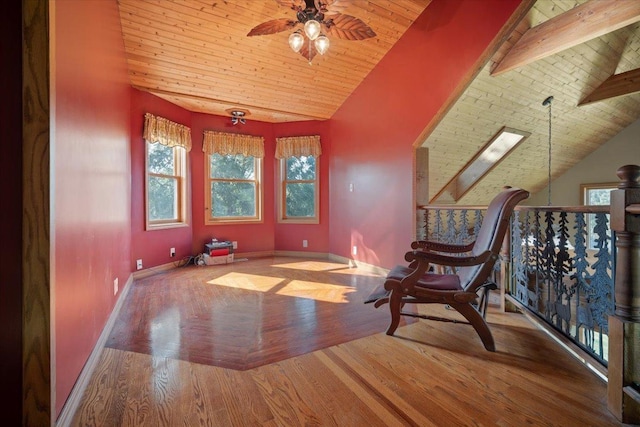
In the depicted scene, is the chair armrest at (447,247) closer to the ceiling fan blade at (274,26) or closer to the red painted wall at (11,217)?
the ceiling fan blade at (274,26)

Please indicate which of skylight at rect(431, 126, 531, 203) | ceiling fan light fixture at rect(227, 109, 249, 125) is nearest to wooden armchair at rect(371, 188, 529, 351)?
skylight at rect(431, 126, 531, 203)

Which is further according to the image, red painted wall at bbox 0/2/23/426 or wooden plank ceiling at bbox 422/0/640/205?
wooden plank ceiling at bbox 422/0/640/205

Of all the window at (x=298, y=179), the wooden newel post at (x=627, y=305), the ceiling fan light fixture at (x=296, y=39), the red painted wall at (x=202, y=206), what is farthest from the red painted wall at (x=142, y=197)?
the wooden newel post at (x=627, y=305)

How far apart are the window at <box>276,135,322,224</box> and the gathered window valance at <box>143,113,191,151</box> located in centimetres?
158

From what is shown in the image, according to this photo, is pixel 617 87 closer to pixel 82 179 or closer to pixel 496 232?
pixel 496 232

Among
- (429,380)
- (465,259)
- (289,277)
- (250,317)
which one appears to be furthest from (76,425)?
(289,277)

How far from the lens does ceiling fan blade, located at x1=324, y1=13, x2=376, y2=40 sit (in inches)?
97.0

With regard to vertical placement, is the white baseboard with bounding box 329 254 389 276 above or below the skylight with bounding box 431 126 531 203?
below

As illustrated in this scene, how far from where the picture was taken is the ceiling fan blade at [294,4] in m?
2.32

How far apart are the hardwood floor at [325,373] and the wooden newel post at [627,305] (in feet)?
0.38

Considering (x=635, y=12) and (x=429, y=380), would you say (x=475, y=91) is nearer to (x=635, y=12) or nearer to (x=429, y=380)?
(x=635, y=12)

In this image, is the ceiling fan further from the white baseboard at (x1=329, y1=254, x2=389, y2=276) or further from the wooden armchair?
the white baseboard at (x1=329, y1=254, x2=389, y2=276)

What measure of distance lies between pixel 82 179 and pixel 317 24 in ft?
6.41

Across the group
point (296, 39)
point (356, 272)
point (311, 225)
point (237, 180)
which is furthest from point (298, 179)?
point (296, 39)
